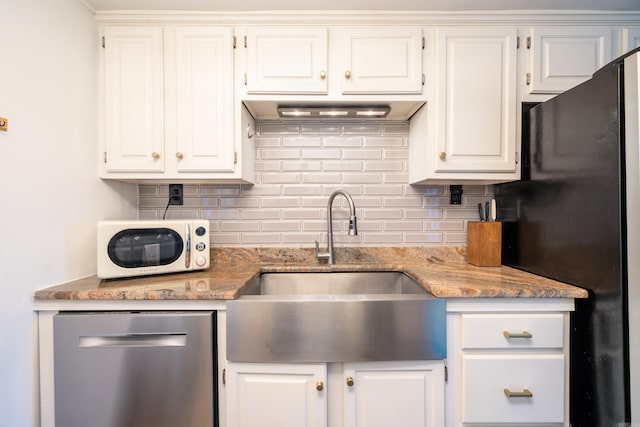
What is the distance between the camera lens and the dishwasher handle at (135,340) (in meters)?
1.10

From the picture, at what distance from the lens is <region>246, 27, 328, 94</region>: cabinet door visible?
1.41 metres

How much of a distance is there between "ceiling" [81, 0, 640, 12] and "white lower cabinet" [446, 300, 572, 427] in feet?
4.34

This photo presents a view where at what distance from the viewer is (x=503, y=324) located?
1118 mm

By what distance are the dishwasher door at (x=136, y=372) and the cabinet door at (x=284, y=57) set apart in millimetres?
1065

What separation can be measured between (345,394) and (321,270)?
0.63 meters

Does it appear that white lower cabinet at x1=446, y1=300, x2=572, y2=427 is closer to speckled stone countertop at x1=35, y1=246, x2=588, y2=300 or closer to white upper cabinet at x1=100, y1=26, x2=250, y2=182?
speckled stone countertop at x1=35, y1=246, x2=588, y2=300

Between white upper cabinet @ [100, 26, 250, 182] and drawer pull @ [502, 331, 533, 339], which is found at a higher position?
white upper cabinet @ [100, 26, 250, 182]

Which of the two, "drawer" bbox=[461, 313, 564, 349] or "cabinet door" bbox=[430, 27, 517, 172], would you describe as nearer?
"drawer" bbox=[461, 313, 564, 349]

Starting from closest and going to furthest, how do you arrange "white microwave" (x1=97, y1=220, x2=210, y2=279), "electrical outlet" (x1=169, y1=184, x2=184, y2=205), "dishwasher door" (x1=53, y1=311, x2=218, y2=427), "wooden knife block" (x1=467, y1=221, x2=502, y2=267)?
"dishwasher door" (x1=53, y1=311, x2=218, y2=427) < "white microwave" (x1=97, y1=220, x2=210, y2=279) < "wooden knife block" (x1=467, y1=221, x2=502, y2=267) < "electrical outlet" (x1=169, y1=184, x2=184, y2=205)

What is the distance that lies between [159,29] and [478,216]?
193 centimetres

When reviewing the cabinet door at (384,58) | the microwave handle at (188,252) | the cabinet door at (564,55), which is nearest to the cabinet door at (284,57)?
the cabinet door at (384,58)

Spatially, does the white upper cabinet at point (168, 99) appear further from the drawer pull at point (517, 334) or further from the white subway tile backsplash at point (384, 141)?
the drawer pull at point (517, 334)

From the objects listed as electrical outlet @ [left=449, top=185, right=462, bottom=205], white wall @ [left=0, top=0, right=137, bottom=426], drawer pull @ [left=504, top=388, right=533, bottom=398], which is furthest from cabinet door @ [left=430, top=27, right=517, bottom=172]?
white wall @ [left=0, top=0, right=137, bottom=426]

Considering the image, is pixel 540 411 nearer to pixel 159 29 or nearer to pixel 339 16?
pixel 339 16
